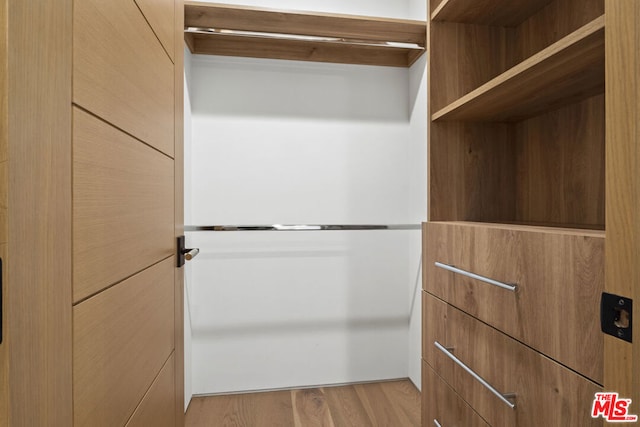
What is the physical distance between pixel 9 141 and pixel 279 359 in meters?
1.70

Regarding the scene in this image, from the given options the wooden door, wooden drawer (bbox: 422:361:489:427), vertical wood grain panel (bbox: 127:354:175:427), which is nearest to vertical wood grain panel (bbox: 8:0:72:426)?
the wooden door

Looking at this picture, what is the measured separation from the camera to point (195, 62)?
1.73 metres

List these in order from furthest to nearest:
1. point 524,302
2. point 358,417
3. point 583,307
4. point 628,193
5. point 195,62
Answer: point 195,62 → point 358,417 → point 524,302 → point 583,307 → point 628,193

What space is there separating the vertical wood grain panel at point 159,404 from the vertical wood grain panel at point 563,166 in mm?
1214

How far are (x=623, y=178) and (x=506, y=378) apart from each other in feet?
1.76

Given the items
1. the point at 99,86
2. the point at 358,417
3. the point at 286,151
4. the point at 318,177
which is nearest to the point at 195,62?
the point at 286,151

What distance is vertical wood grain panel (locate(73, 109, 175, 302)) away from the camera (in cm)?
53

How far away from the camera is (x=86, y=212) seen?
55 centimetres

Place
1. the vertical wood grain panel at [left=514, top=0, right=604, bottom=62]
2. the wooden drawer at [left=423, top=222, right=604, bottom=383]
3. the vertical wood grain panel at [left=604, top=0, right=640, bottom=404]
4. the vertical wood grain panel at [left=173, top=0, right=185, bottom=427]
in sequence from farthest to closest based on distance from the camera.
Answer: the vertical wood grain panel at [left=173, top=0, right=185, bottom=427], the vertical wood grain panel at [left=514, top=0, right=604, bottom=62], the wooden drawer at [left=423, top=222, right=604, bottom=383], the vertical wood grain panel at [left=604, top=0, right=640, bottom=404]

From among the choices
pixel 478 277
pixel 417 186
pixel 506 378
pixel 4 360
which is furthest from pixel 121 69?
pixel 417 186

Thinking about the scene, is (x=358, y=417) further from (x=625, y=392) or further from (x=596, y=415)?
(x=625, y=392)

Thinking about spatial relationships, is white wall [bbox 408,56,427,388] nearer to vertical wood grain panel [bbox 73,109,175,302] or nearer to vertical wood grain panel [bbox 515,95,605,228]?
vertical wood grain panel [bbox 515,95,605,228]

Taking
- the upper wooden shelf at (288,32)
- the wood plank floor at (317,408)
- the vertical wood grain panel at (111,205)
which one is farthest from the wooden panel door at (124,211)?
the wood plank floor at (317,408)

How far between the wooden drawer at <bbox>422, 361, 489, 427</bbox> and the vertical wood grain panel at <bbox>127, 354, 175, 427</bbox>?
2.73 ft
